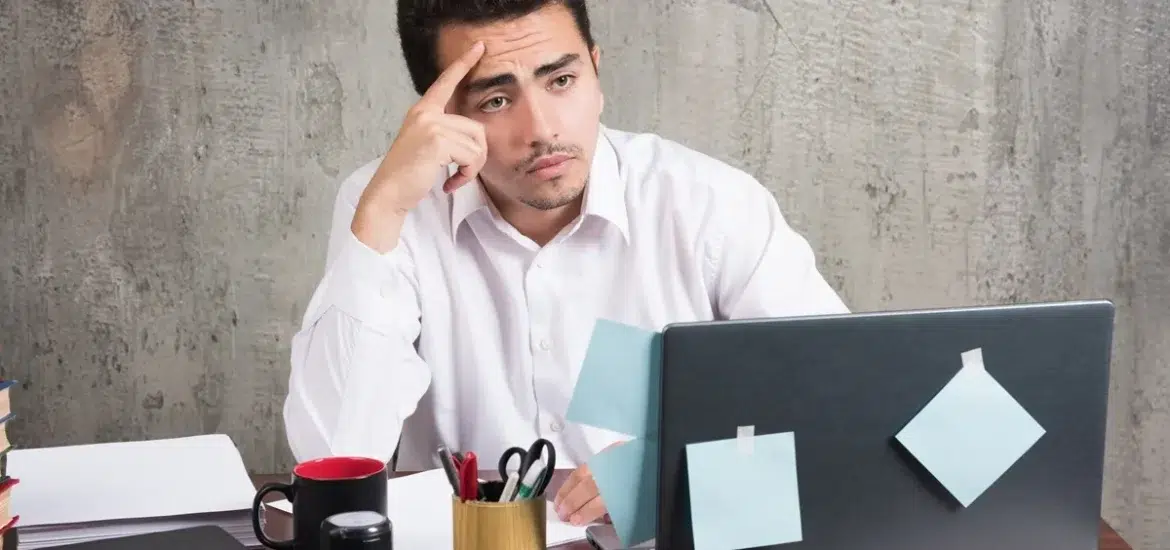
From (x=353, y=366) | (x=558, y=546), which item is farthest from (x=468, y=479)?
(x=353, y=366)

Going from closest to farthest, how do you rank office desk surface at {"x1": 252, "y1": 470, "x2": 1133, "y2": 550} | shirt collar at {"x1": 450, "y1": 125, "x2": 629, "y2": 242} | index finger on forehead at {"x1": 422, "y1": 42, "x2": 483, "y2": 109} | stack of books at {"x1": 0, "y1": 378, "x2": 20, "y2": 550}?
1. stack of books at {"x1": 0, "y1": 378, "x2": 20, "y2": 550}
2. office desk surface at {"x1": 252, "y1": 470, "x2": 1133, "y2": 550}
3. index finger on forehead at {"x1": 422, "y1": 42, "x2": 483, "y2": 109}
4. shirt collar at {"x1": 450, "y1": 125, "x2": 629, "y2": 242}

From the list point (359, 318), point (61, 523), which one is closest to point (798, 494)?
point (61, 523)

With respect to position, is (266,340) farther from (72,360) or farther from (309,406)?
(309,406)

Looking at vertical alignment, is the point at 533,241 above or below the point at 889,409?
above

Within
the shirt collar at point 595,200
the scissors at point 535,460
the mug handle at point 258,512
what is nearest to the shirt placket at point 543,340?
the shirt collar at point 595,200

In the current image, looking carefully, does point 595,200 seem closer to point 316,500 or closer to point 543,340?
point 543,340

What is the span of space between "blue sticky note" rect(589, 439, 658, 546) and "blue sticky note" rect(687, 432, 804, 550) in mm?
37

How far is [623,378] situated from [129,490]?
64 cm

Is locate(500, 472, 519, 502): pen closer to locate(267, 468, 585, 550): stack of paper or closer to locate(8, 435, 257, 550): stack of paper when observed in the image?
locate(267, 468, 585, 550): stack of paper

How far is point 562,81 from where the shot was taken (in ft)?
5.84

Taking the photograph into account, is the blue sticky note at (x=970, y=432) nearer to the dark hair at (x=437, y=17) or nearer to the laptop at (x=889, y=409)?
the laptop at (x=889, y=409)

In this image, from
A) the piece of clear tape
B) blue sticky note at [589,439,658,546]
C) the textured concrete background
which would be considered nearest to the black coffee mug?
blue sticky note at [589,439,658,546]

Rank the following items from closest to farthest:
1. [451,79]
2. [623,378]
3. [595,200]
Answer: [623,378] → [451,79] → [595,200]

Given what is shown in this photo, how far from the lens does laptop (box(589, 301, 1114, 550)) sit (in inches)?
33.2
